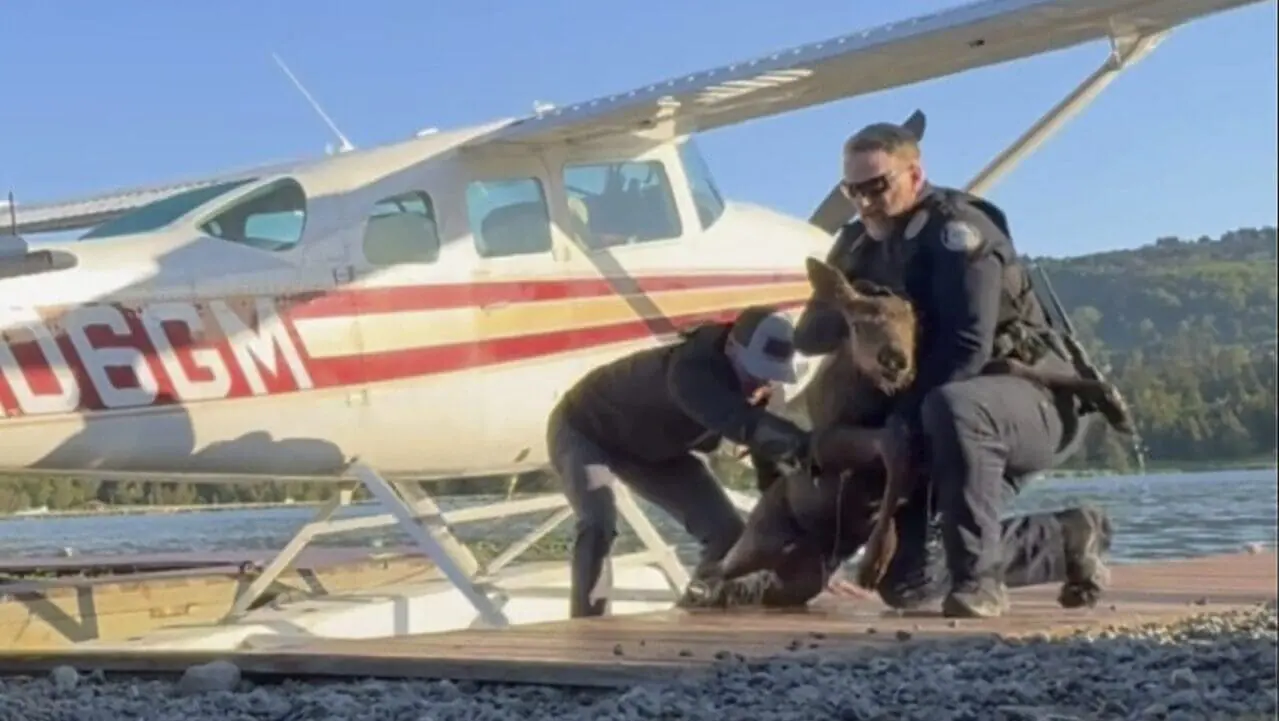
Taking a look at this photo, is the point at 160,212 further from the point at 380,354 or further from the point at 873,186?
the point at 873,186

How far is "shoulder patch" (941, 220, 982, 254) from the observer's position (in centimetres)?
372

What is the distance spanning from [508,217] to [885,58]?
1.57 meters

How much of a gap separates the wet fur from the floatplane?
5.24ft

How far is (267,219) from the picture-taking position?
5.86 metres

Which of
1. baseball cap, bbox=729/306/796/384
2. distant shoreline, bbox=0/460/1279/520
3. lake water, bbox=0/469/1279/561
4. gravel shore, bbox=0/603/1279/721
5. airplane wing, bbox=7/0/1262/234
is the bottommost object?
lake water, bbox=0/469/1279/561

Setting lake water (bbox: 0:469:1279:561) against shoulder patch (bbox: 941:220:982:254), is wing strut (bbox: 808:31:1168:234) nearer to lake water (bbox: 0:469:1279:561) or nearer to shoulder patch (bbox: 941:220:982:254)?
lake water (bbox: 0:469:1279:561)

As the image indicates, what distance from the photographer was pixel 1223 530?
281 inches

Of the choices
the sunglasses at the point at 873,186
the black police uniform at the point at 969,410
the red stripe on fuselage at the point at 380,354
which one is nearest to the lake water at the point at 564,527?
the red stripe on fuselage at the point at 380,354

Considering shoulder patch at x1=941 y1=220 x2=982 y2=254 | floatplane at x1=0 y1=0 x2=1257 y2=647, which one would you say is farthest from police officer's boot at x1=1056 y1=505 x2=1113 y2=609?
floatplane at x1=0 y1=0 x2=1257 y2=647

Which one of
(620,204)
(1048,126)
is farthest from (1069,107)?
(620,204)

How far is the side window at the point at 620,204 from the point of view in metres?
6.69

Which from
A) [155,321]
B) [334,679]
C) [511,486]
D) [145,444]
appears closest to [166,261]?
[155,321]

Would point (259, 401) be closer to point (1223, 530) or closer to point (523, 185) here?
point (523, 185)

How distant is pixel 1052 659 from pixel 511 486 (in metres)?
4.30
